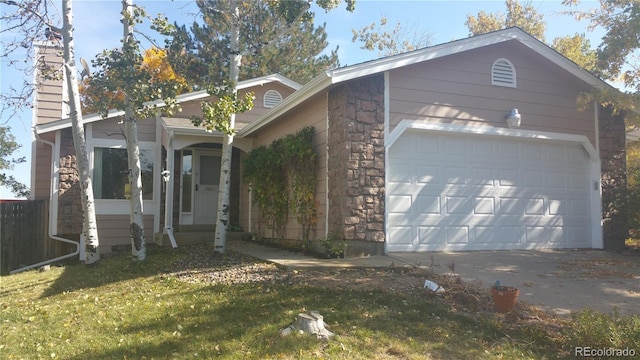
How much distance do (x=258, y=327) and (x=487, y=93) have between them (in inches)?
260

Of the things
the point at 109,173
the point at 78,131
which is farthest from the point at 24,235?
the point at 78,131

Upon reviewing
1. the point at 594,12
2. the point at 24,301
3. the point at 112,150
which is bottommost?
the point at 24,301

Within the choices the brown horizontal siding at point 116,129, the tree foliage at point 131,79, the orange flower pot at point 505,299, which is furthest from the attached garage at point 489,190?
the brown horizontal siding at point 116,129

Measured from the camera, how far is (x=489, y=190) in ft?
28.8

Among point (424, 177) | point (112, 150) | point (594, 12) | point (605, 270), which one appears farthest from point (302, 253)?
point (594, 12)

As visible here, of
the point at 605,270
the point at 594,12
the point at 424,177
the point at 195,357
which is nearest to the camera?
the point at 195,357

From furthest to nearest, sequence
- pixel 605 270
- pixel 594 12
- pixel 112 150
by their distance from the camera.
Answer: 1. pixel 112 150
2. pixel 594 12
3. pixel 605 270

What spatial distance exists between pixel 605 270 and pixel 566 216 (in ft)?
8.25

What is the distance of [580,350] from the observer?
12.7 feet

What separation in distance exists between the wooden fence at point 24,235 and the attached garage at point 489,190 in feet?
27.0

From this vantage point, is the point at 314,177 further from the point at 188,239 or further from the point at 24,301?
the point at 24,301

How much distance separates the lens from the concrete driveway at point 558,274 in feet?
17.3

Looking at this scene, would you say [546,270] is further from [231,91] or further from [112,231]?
[112,231]

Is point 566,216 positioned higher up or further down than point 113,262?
higher up
